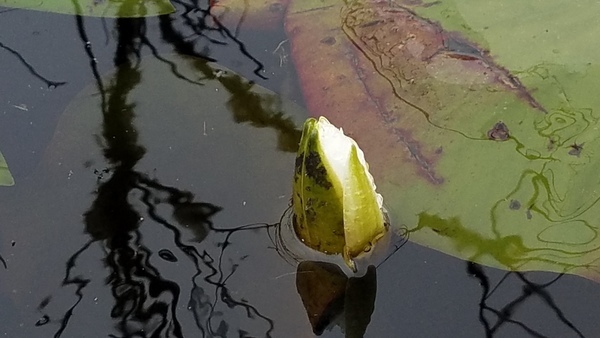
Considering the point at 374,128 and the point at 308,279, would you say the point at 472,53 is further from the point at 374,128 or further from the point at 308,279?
the point at 308,279

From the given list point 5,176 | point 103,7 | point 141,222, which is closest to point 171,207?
point 141,222

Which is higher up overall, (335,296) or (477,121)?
(477,121)

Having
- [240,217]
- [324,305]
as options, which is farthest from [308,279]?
[240,217]

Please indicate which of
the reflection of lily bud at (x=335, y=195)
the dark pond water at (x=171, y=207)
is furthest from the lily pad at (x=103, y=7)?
the reflection of lily bud at (x=335, y=195)

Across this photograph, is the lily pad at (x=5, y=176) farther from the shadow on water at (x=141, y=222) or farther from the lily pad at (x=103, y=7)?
the lily pad at (x=103, y=7)

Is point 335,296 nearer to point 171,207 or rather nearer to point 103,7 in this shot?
point 171,207

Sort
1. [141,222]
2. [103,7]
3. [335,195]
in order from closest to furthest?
1. [335,195]
2. [141,222]
3. [103,7]
